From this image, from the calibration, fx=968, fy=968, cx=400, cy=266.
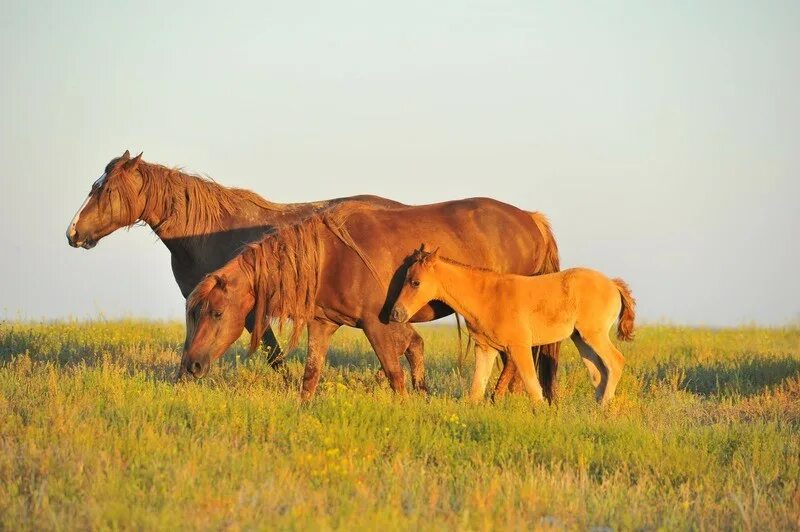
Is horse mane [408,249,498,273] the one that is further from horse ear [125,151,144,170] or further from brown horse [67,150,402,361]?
→ horse ear [125,151,144,170]

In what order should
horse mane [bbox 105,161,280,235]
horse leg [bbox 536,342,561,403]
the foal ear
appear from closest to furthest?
the foal ear < horse leg [bbox 536,342,561,403] < horse mane [bbox 105,161,280,235]

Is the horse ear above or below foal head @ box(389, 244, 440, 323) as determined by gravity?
above

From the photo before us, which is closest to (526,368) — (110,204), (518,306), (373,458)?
(518,306)

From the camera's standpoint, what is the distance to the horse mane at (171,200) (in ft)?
34.5

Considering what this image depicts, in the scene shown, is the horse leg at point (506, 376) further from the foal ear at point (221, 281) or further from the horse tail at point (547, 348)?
the foal ear at point (221, 281)

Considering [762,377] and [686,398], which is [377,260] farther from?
[762,377]

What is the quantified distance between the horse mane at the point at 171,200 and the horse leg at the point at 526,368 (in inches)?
148

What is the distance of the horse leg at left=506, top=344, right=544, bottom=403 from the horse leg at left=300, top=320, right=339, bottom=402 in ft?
5.76

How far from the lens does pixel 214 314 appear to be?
8.95m

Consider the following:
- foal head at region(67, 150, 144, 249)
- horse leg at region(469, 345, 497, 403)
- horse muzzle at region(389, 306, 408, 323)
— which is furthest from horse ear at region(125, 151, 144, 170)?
horse leg at region(469, 345, 497, 403)

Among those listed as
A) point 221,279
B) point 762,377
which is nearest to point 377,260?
point 221,279

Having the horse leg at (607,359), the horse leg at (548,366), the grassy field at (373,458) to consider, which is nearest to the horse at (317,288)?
the grassy field at (373,458)

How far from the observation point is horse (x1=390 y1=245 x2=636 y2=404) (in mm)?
8930

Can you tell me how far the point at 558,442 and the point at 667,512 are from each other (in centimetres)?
163
